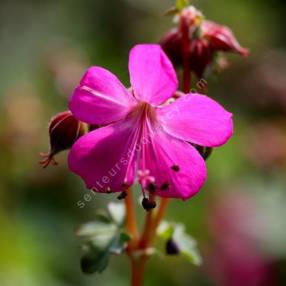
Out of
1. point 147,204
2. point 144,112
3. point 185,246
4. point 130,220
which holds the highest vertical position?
point 144,112

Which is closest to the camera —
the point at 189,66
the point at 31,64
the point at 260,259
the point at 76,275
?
the point at 189,66

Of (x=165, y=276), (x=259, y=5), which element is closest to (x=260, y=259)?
(x=165, y=276)

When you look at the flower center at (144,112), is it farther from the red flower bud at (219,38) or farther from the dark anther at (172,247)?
the dark anther at (172,247)

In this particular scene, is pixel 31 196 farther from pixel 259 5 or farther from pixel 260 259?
pixel 259 5

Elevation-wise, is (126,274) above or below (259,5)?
below

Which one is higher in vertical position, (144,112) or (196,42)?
(196,42)

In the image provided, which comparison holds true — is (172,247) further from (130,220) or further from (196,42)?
(196,42)

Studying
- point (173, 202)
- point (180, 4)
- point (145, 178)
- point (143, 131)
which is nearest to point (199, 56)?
point (180, 4)
